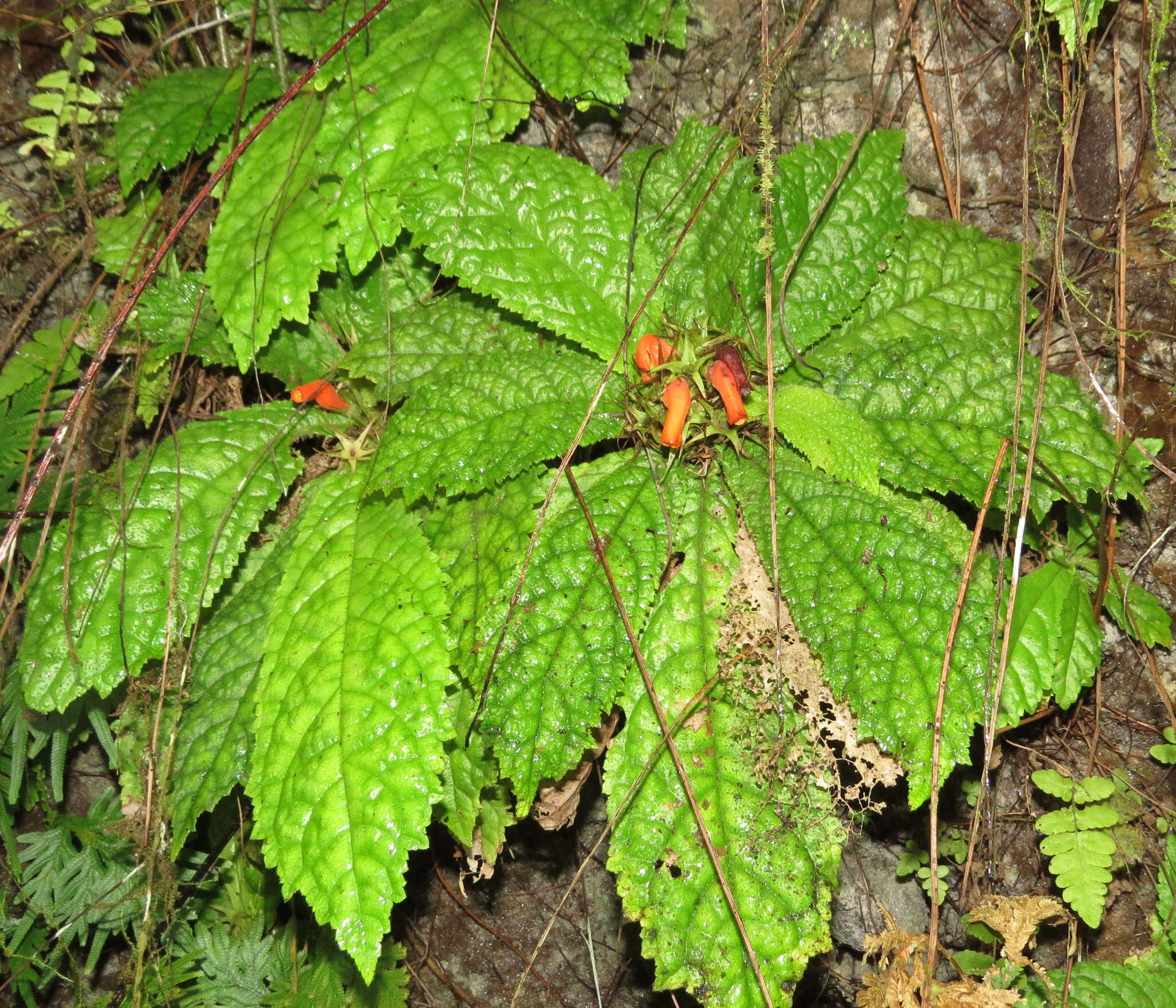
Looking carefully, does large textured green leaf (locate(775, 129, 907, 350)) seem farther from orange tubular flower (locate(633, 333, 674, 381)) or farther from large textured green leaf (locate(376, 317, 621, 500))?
large textured green leaf (locate(376, 317, 621, 500))

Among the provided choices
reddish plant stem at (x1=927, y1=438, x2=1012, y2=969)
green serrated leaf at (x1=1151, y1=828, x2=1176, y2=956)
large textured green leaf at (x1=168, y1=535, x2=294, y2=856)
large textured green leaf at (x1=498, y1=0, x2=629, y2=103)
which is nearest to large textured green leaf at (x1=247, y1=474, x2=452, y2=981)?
large textured green leaf at (x1=168, y1=535, x2=294, y2=856)

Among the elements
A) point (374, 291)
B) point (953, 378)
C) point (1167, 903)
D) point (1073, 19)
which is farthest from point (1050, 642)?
point (374, 291)

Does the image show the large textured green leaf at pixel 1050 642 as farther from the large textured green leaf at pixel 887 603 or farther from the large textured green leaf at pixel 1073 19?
the large textured green leaf at pixel 1073 19

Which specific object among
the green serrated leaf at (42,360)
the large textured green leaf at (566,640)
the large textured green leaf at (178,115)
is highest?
the large textured green leaf at (178,115)

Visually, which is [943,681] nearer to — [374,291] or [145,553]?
[374,291]

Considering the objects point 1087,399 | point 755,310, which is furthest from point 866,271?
point 1087,399

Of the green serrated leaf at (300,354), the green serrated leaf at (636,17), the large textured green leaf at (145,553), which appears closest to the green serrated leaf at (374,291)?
the green serrated leaf at (300,354)
